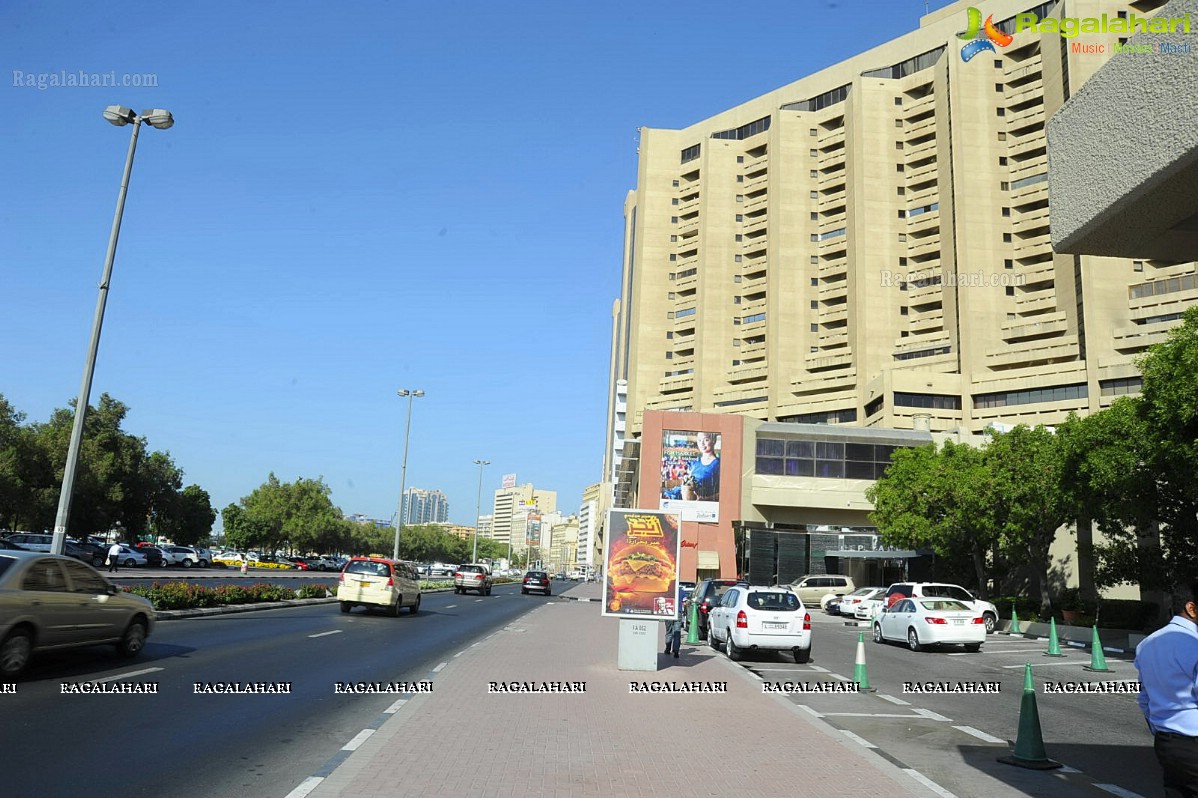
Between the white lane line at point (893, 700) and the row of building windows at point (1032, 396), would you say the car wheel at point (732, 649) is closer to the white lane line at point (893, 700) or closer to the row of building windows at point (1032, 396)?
the white lane line at point (893, 700)

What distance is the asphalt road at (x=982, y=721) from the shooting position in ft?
26.6

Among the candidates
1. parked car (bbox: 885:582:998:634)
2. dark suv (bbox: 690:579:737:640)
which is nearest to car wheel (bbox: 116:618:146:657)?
dark suv (bbox: 690:579:737:640)

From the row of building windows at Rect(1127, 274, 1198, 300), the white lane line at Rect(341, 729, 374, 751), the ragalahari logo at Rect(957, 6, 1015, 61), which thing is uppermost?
the ragalahari logo at Rect(957, 6, 1015, 61)

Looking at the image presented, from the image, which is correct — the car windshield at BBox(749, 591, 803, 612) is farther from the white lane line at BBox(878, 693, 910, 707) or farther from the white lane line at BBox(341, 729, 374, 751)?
the white lane line at BBox(341, 729, 374, 751)

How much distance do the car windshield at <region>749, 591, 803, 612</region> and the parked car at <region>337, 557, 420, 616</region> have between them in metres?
13.2

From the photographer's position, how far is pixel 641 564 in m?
15.5

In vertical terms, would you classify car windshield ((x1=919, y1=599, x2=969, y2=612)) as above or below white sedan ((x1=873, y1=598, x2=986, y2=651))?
above

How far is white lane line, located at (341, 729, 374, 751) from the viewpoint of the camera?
807cm

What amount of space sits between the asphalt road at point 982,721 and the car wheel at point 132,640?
34.2 feet

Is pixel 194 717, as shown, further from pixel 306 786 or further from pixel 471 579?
pixel 471 579

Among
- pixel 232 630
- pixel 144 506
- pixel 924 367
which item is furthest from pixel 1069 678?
pixel 924 367

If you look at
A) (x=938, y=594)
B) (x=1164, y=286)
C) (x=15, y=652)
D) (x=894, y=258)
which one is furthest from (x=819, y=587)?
(x=894, y=258)

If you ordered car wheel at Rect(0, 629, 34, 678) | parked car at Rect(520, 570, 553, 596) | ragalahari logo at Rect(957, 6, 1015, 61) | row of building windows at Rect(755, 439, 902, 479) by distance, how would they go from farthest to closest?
ragalahari logo at Rect(957, 6, 1015, 61)
row of building windows at Rect(755, 439, 902, 479)
parked car at Rect(520, 570, 553, 596)
car wheel at Rect(0, 629, 34, 678)

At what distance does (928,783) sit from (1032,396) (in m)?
72.5
